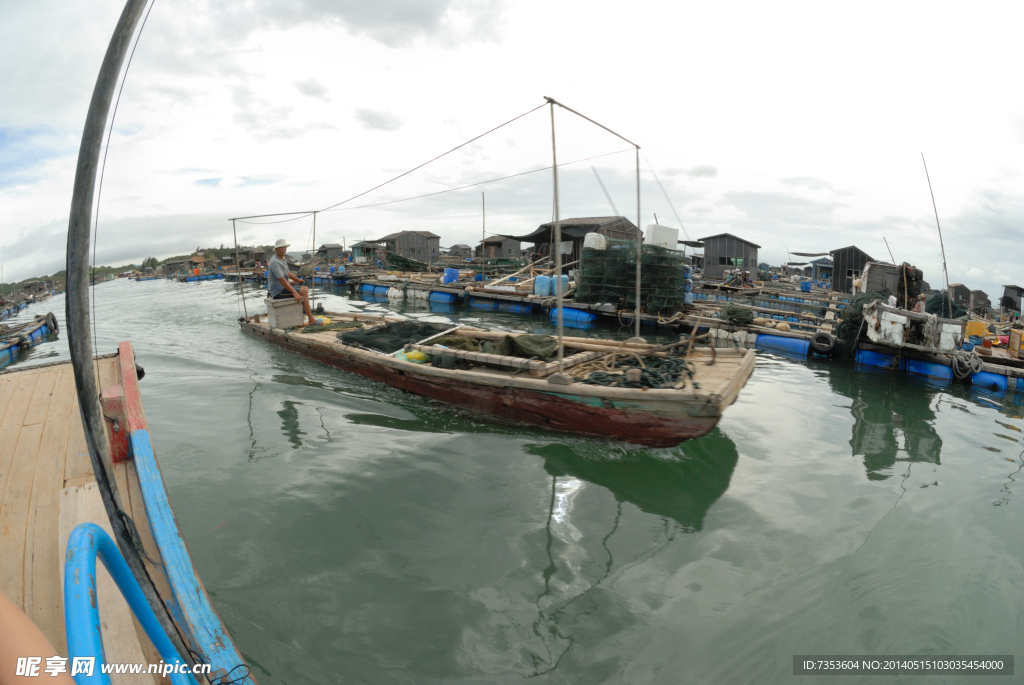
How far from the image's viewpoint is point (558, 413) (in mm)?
6227

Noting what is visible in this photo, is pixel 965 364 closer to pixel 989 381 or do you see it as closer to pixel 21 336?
pixel 989 381

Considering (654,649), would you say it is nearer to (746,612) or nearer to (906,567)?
(746,612)

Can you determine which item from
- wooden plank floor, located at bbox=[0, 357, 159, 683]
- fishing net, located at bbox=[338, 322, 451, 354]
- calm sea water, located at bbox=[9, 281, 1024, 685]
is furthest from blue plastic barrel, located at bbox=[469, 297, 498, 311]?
wooden plank floor, located at bbox=[0, 357, 159, 683]

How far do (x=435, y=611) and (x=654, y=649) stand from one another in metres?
1.58

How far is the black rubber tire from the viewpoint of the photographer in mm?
12969

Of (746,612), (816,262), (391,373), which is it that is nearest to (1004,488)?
(746,612)

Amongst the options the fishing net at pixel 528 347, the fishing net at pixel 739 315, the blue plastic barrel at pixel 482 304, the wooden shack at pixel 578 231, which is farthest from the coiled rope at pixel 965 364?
the wooden shack at pixel 578 231

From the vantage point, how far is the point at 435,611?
3666mm

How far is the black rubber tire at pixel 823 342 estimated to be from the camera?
13.0 metres

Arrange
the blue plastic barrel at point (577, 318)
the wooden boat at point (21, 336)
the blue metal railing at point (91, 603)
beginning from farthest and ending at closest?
the blue plastic barrel at point (577, 318)
the wooden boat at point (21, 336)
the blue metal railing at point (91, 603)

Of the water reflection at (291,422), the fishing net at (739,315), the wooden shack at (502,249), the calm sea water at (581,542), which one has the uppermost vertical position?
the wooden shack at (502,249)

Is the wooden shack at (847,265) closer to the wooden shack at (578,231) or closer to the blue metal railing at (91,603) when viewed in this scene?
the wooden shack at (578,231)

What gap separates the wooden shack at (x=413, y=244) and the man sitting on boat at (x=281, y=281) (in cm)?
3471

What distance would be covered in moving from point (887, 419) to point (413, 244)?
42.5m
